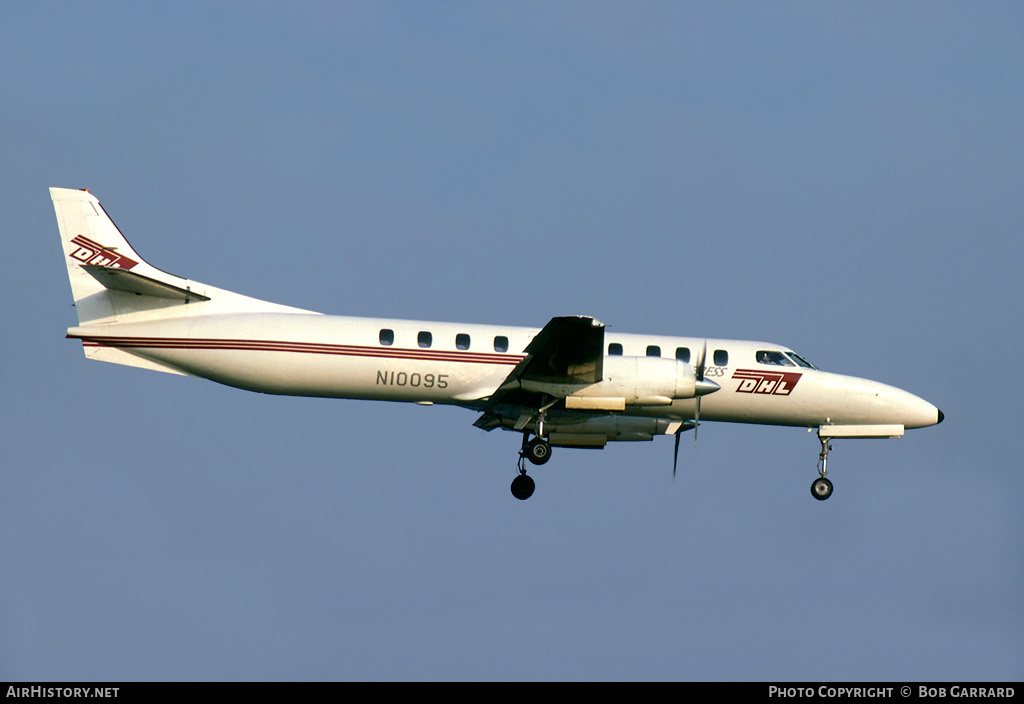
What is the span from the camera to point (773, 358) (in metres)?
26.5

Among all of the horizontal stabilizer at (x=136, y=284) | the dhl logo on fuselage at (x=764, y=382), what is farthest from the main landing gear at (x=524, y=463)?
the horizontal stabilizer at (x=136, y=284)

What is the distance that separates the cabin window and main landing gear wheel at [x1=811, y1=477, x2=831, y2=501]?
2.56 metres

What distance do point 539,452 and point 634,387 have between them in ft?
8.03

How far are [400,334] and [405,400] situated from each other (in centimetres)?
138

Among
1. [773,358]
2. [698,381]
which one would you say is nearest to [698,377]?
[698,381]

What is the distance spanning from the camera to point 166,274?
25750 mm

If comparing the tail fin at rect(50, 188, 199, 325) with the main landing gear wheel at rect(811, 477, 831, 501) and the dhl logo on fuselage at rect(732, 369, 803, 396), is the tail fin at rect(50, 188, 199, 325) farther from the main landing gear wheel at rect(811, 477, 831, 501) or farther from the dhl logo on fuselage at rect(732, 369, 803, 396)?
the main landing gear wheel at rect(811, 477, 831, 501)

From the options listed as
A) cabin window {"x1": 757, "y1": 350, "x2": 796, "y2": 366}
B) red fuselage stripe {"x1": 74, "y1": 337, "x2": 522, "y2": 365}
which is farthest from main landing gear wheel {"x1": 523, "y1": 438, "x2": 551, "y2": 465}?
cabin window {"x1": 757, "y1": 350, "x2": 796, "y2": 366}

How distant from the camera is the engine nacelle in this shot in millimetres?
23672

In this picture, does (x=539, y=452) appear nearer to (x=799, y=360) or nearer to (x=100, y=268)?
(x=799, y=360)

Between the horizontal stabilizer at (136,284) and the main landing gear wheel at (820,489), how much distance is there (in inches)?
519

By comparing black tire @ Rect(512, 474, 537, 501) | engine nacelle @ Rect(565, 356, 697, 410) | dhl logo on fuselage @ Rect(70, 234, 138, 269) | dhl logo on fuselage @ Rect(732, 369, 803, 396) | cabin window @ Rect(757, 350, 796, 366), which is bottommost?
black tire @ Rect(512, 474, 537, 501)
